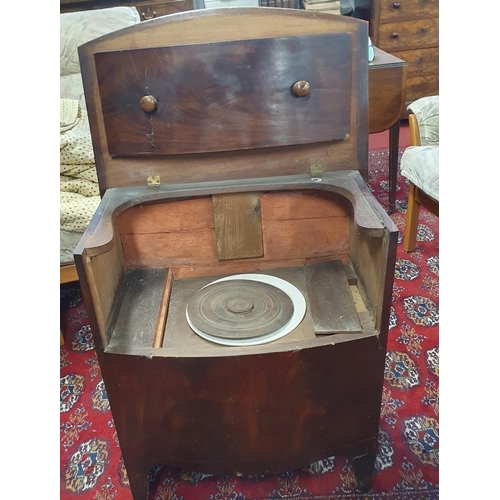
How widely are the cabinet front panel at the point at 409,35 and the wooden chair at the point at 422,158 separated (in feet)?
4.79

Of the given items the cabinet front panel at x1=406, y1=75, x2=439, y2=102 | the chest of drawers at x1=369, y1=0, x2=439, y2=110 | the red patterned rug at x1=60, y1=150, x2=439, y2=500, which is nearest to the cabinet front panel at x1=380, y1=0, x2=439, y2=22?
the chest of drawers at x1=369, y1=0, x2=439, y2=110

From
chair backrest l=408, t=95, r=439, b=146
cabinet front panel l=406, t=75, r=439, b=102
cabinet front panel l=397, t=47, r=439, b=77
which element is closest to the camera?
chair backrest l=408, t=95, r=439, b=146

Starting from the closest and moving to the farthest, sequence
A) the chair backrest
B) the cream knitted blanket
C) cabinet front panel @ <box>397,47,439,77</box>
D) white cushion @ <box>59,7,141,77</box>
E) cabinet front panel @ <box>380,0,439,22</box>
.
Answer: the cream knitted blanket → the chair backrest → white cushion @ <box>59,7,141,77</box> → cabinet front panel @ <box>380,0,439,22</box> → cabinet front panel @ <box>397,47,439,77</box>

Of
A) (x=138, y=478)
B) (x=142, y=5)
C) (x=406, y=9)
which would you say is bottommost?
(x=138, y=478)

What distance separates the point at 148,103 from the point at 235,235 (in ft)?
1.22

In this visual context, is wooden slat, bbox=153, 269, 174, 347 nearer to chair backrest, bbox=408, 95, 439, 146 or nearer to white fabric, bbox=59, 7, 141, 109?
chair backrest, bbox=408, 95, 439, 146

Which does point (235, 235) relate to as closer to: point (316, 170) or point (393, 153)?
point (316, 170)

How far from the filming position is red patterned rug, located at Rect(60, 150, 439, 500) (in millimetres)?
1148

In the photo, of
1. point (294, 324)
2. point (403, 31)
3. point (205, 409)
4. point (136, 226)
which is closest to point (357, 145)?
point (294, 324)

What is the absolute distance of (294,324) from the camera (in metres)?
1.01

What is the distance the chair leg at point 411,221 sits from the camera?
1.96 metres

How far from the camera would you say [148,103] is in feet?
3.32

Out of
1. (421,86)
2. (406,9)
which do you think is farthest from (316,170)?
(421,86)

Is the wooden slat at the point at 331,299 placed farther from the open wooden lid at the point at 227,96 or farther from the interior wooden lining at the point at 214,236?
the open wooden lid at the point at 227,96
